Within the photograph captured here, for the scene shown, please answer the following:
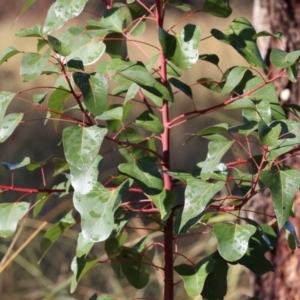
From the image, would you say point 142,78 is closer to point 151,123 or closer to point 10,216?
point 151,123

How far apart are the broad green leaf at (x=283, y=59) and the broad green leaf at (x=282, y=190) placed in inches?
6.7

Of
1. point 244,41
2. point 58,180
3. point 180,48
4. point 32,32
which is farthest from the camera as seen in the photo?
point 58,180

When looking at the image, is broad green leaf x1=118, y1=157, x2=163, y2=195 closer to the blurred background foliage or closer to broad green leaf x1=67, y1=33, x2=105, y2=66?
broad green leaf x1=67, y1=33, x2=105, y2=66

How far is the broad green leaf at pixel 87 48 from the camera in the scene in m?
1.02

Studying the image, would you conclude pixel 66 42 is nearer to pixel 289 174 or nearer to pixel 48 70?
pixel 48 70

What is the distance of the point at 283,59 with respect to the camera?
0.98 meters

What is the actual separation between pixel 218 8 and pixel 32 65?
0.33 meters

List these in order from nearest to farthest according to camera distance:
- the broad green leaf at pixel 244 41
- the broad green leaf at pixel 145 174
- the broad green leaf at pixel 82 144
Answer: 1. the broad green leaf at pixel 82 144
2. the broad green leaf at pixel 145 174
3. the broad green leaf at pixel 244 41

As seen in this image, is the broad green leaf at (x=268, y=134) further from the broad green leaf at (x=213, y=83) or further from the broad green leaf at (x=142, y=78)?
the broad green leaf at (x=213, y=83)

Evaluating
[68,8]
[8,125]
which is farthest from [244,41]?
[8,125]

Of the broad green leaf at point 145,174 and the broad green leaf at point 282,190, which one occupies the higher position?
the broad green leaf at point 282,190

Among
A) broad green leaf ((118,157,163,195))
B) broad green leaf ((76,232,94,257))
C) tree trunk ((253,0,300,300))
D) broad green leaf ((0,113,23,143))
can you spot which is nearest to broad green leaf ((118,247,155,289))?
broad green leaf ((76,232,94,257))

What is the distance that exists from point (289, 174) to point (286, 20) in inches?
44.6

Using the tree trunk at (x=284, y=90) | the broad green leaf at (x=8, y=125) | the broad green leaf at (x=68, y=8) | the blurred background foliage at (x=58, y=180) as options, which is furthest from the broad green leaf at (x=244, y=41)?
the blurred background foliage at (x=58, y=180)
